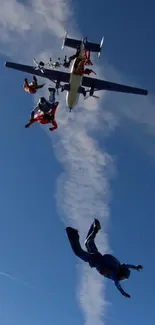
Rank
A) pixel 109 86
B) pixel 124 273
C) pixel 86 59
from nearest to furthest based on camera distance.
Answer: pixel 124 273 → pixel 86 59 → pixel 109 86

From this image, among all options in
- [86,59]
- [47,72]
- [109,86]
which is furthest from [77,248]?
[109,86]

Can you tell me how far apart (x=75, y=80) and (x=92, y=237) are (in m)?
38.6

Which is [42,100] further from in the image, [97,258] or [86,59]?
[97,258]

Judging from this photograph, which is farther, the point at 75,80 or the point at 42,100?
the point at 75,80

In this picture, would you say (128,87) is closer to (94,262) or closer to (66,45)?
(66,45)

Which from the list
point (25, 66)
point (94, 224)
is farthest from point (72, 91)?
point (94, 224)

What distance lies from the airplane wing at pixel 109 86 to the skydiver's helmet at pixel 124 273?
44.2 m

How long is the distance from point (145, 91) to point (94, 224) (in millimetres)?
49041

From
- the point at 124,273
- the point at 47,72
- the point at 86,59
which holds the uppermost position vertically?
the point at 47,72

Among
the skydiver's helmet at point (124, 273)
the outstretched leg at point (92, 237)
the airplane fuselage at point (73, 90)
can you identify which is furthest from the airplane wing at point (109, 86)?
the skydiver's helmet at point (124, 273)

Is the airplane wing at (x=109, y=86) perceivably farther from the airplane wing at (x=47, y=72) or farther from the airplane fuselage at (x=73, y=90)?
the airplane fuselage at (x=73, y=90)

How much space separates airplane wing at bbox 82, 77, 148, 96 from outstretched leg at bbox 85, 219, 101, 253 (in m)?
43.6

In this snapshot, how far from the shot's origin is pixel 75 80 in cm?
5903

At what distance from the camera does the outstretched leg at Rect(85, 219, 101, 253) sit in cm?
2265
